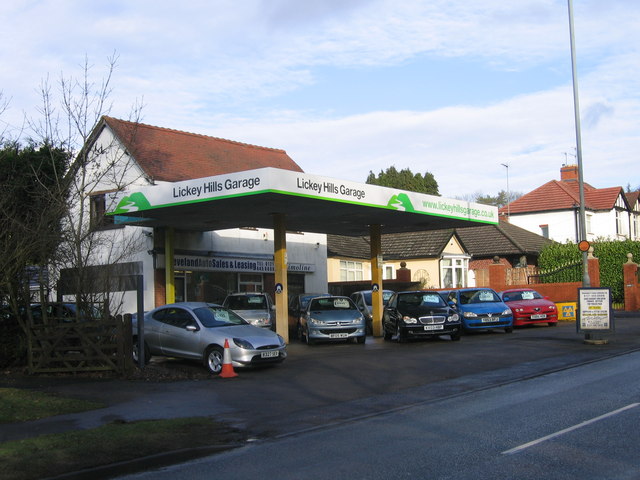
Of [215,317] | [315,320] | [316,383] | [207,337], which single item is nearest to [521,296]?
[315,320]

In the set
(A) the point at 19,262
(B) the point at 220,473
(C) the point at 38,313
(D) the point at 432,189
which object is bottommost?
(B) the point at 220,473

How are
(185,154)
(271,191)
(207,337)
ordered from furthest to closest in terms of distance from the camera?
→ (185,154), (271,191), (207,337)

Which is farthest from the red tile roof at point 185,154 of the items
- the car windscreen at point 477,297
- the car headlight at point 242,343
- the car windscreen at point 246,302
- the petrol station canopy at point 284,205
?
the car headlight at point 242,343

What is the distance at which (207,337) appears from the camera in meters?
16.2

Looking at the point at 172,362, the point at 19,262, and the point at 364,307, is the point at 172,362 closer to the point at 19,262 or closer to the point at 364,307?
the point at 19,262

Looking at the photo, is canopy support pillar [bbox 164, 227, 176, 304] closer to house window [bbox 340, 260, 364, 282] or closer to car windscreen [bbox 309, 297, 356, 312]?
car windscreen [bbox 309, 297, 356, 312]

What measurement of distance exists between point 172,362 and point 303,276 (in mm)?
16329

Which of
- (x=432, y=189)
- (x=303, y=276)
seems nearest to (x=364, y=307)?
(x=303, y=276)

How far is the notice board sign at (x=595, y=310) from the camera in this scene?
19312 mm

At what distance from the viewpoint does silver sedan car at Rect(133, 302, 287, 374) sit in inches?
623

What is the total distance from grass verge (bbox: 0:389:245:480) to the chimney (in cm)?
5576

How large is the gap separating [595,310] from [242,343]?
9.85m

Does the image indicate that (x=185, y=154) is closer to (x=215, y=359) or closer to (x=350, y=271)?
(x=350, y=271)

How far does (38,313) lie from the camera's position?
17938mm
